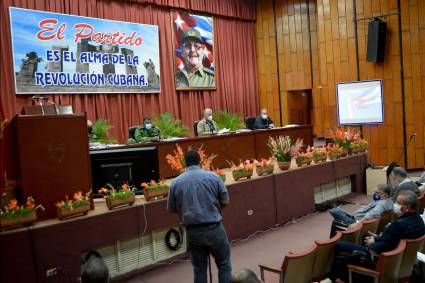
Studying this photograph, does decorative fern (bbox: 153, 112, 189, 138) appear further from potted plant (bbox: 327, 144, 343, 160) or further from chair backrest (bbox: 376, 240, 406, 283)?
chair backrest (bbox: 376, 240, 406, 283)

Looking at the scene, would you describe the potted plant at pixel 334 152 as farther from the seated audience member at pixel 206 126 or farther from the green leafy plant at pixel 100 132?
the green leafy plant at pixel 100 132

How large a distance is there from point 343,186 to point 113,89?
530cm

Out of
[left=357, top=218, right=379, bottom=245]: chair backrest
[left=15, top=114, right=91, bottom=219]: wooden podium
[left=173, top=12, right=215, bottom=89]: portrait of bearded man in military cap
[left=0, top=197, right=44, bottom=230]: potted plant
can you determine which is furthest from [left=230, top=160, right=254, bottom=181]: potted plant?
[left=173, top=12, right=215, bottom=89]: portrait of bearded man in military cap

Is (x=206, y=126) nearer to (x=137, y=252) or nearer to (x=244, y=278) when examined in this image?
(x=137, y=252)

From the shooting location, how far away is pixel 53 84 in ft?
28.2

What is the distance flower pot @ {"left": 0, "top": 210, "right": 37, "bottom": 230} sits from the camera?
3488 mm

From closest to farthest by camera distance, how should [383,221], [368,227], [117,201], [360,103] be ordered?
[368,227]
[117,201]
[383,221]
[360,103]

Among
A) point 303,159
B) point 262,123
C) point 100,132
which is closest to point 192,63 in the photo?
point 262,123

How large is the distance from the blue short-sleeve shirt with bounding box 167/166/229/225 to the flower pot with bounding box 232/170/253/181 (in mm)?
2105

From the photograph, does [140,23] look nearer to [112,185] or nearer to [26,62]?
[26,62]

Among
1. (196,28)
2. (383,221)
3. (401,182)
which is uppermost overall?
(196,28)

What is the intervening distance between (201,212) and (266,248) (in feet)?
6.94

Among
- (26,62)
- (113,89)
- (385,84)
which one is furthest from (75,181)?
(385,84)

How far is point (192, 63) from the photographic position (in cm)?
1155
